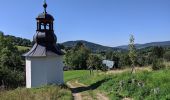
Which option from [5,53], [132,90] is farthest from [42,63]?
[5,53]

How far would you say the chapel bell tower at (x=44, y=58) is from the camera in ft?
96.8

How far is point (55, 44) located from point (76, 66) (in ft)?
182

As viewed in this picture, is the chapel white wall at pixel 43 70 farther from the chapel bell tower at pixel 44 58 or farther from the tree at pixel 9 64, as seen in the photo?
the tree at pixel 9 64

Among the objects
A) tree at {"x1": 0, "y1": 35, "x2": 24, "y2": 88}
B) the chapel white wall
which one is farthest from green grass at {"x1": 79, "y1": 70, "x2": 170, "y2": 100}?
tree at {"x1": 0, "y1": 35, "x2": 24, "y2": 88}

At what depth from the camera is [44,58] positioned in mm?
29312

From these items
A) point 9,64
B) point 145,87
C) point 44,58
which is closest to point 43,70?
point 44,58

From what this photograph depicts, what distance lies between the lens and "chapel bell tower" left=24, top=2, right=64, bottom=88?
2952 centimetres

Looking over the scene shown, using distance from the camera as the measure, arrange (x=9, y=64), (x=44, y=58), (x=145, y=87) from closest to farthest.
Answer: (x=145, y=87) < (x=44, y=58) < (x=9, y=64)

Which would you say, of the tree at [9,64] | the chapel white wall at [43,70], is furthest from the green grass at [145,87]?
the tree at [9,64]

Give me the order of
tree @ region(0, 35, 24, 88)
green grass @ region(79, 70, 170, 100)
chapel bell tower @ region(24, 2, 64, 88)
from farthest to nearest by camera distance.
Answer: tree @ region(0, 35, 24, 88), chapel bell tower @ region(24, 2, 64, 88), green grass @ region(79, 70, 170, 100)

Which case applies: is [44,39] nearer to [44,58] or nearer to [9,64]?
[44,58]

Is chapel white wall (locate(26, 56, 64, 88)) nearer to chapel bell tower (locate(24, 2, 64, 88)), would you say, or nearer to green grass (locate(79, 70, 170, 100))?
chapel bell tower (locate(24, 2, 64, 88))

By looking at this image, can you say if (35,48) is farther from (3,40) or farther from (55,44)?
(3,40)

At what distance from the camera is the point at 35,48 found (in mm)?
30266
